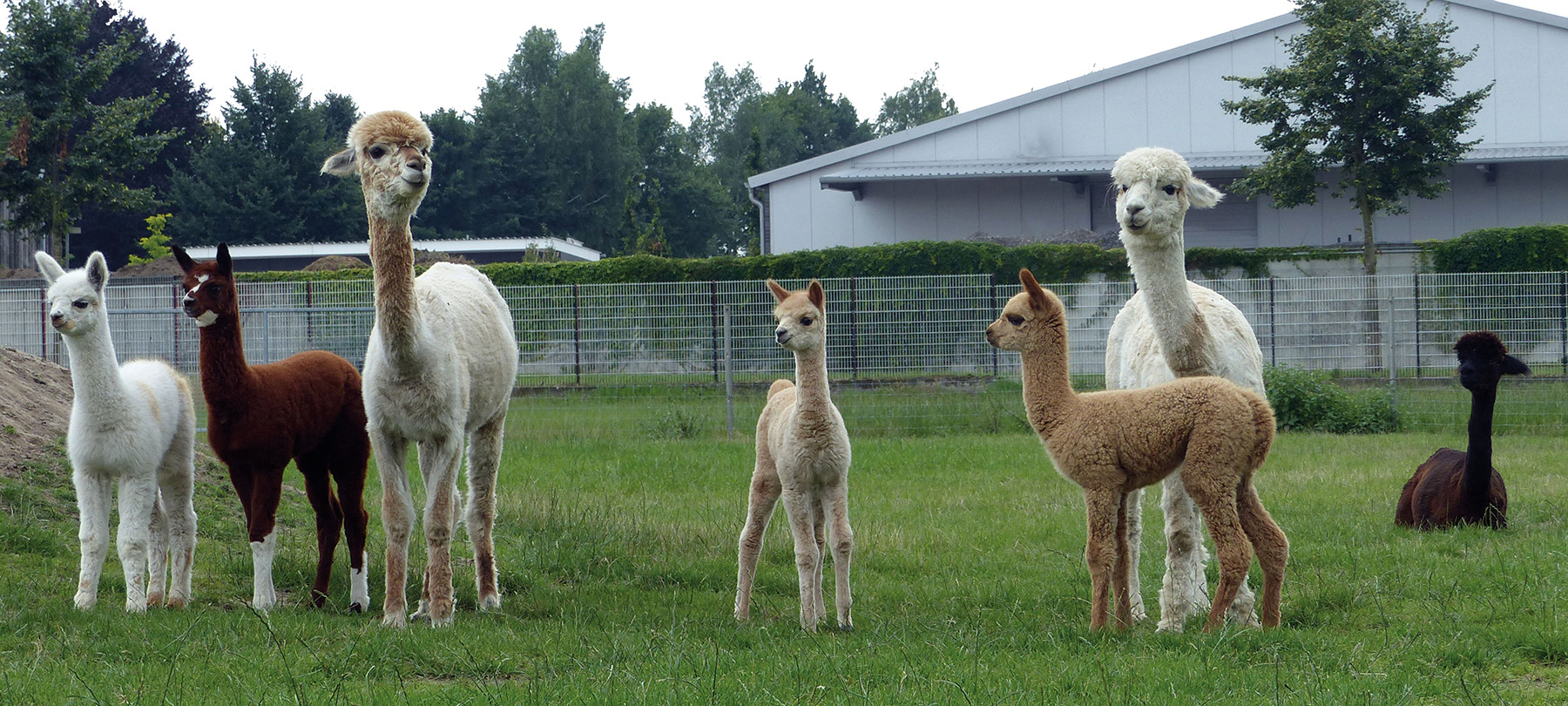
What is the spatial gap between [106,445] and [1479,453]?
8.71 metres

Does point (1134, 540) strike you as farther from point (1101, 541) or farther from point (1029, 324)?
point (1029, 324)

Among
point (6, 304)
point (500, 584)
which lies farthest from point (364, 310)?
point (500, 584)

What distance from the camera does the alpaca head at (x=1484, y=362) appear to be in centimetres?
Result: 825

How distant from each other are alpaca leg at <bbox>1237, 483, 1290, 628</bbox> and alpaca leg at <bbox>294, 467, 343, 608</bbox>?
16.2 ft

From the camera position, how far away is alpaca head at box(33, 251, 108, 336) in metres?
6.08

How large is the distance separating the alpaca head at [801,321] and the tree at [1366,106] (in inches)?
739

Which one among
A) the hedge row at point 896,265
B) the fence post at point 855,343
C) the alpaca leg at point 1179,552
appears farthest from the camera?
the hedge row at point 896,265

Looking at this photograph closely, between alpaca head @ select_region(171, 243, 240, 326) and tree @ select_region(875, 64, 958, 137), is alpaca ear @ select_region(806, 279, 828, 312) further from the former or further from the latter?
tree @ select_region(875, 64, 958, 137)

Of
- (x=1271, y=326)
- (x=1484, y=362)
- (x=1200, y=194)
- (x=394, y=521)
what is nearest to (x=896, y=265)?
(x=1271, y=326)

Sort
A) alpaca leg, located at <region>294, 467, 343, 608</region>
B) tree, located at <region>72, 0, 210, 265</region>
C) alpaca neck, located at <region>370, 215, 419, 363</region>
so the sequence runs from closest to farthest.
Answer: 1. alpaca neck, located at <region>370, 215, 419, 363</region>
2. alpaca leg, located at <region>294, 467, 343, 608</region>
3. tree, located at <region>72, 0, 210, 265</region>

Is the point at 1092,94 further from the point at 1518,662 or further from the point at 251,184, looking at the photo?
the point at 251,184

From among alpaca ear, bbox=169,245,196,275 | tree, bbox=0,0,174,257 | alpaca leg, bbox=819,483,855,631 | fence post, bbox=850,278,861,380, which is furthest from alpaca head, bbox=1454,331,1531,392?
tree, bbox=0,0,174,257

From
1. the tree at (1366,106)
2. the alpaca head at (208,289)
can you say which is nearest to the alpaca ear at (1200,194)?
the alpaca head at (208,289)

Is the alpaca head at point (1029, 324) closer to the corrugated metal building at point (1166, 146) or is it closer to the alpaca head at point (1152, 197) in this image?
the alpaca head at point (1152, 197)
